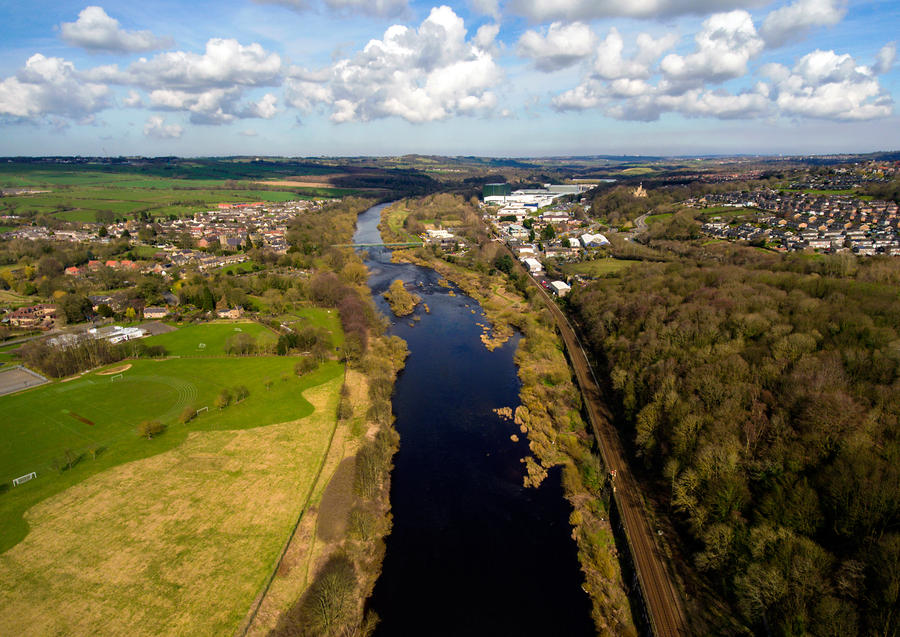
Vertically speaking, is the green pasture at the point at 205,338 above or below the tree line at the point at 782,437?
below

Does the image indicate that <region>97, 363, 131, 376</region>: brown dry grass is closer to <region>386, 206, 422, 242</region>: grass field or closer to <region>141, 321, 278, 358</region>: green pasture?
<region>141, 321, 278, 358</region>: green pasture

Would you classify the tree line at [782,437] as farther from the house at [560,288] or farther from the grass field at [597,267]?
the grass field at [597,267]

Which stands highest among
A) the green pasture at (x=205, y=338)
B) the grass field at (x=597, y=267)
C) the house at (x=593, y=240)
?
the house at (x=593, y=240)

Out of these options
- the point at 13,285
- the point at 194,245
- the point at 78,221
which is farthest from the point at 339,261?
the point at 78,221

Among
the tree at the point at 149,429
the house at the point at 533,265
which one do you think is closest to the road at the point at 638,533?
the tree at the point at 149,429

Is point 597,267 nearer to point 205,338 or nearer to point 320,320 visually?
point 320,320

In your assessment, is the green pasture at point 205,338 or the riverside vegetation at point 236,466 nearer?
the riverside vegetation at point 236,466

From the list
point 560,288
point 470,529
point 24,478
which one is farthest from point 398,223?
point 470,529
